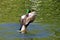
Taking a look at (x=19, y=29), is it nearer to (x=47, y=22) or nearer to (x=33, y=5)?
(x=47, y=22)

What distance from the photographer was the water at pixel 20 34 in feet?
30.6

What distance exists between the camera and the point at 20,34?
961 cm

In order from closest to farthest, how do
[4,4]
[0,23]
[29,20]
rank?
1. [29,20]
2. [0,23]
3. [4,4]

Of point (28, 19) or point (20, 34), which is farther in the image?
point (20, 34)

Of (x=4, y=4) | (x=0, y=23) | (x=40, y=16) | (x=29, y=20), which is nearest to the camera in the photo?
(x=29, y=20)

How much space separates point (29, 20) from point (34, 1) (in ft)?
21.9

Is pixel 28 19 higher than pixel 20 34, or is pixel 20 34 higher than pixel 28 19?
pixel 28 19

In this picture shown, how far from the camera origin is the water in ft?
30.6

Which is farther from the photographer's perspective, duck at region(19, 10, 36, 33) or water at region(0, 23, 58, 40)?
water at region(0, 23, 58, 40)

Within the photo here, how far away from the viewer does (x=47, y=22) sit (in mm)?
11352

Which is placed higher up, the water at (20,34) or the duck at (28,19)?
the duck at (28,19)

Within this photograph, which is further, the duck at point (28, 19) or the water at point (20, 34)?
the water at point (20, 34)

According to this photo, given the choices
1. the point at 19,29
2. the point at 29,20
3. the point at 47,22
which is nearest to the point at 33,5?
the point at 47,22

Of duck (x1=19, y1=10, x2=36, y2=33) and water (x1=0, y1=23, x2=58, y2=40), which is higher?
duck (x1=19, y1=10, x2=36, y2=33)
